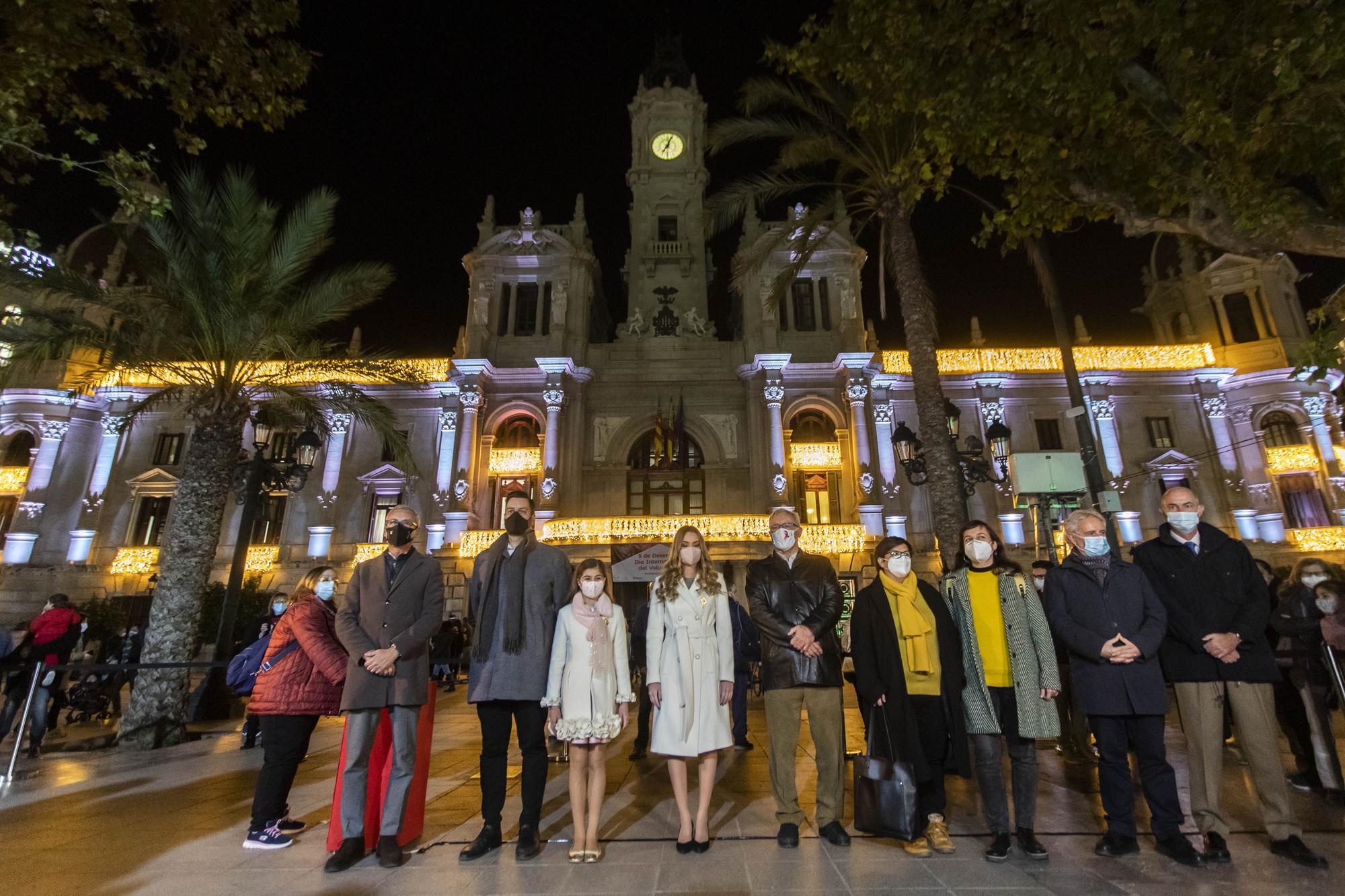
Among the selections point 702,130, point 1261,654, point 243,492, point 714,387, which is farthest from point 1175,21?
point 702,130

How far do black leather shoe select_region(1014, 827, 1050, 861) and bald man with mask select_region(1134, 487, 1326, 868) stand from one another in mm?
1015

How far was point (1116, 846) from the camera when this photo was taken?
386 cm

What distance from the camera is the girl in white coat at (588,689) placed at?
13.1 ft

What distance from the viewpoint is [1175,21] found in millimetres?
6934

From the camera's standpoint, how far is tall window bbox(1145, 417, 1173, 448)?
25.3m

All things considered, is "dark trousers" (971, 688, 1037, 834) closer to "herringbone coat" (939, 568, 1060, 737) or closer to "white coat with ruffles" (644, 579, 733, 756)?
"herringbone coat" (939, 568, 1060, 737)

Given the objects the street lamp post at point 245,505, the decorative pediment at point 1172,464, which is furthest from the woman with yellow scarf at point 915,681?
the decorative pediment at point 1172,464

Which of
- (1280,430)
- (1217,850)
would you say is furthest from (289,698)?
(1280,430)

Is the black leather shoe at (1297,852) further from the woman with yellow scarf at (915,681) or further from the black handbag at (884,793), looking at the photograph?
the black handbag at (884,793)

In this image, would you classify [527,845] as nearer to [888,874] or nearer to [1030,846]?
[888,874]

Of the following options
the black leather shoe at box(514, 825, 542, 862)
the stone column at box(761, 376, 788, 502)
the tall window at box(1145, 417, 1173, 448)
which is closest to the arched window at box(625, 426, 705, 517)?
the stone column at box(761, 376, 788, 502)

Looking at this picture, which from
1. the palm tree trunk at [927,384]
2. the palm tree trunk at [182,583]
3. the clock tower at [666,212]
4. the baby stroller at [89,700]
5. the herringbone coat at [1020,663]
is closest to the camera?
the herringbone coat at [1020,663]

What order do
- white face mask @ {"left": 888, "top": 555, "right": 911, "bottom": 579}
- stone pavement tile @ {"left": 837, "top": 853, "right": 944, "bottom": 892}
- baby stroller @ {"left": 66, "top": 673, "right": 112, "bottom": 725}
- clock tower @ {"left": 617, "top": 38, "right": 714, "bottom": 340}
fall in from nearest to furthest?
stone pavement tile @ {"left": 837, "top": 853, "right": 944, "bottom": 892}
white face mask @ {"left": 888, "top": 555, "right": 911, "bottom": 579}
baby stroller @ {"left": 66, "top": 673, "right": 112, "bottom": 725}
clock tower @ {"left": 617, "top": 38, "right": 714, "bottom": 340}

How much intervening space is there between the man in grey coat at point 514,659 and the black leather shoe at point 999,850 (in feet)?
9.20
